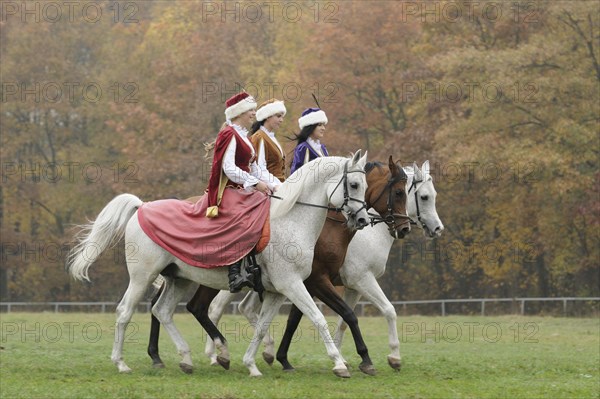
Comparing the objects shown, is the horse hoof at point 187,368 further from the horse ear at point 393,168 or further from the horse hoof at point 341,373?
the horse ear at point 393,168

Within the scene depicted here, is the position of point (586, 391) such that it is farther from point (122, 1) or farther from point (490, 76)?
point (122, 1)

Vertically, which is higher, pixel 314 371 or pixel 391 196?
pixel 391 196

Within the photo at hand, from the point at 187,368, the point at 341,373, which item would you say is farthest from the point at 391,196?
the point at 187,368

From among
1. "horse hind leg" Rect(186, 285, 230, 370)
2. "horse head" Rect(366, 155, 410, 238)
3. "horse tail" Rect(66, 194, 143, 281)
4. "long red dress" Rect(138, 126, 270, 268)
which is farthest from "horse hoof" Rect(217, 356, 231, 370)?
"horse head" Rect(366, 155, 410, 238)

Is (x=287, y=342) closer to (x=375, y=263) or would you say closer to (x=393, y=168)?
(x=375, y=263)

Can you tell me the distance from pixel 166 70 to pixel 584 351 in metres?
29.7

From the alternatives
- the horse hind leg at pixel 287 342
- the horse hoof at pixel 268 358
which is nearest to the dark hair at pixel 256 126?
the horse hind leg at pixel 287 342

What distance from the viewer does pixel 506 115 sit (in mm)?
36375

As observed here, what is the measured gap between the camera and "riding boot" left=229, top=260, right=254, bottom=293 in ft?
43.4

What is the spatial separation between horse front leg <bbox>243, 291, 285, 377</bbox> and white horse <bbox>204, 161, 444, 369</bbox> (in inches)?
48.9

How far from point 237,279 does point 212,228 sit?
79cm

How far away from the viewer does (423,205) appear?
15.0 metres

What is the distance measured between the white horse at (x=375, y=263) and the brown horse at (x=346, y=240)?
0.36 m

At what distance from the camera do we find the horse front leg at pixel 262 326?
13.6m
